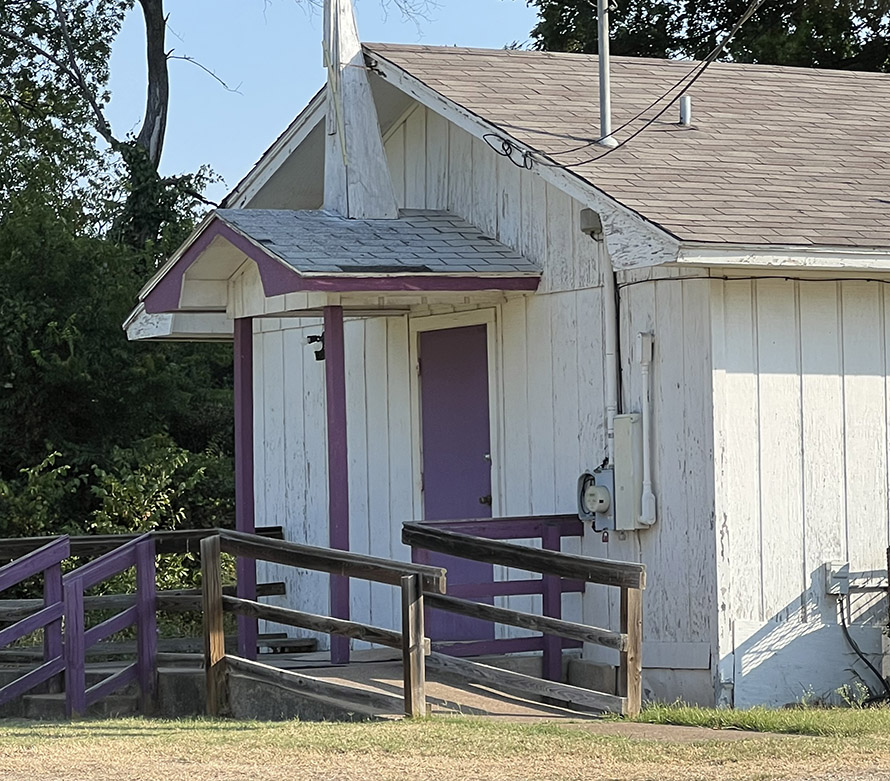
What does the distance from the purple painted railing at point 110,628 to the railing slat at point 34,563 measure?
392mm

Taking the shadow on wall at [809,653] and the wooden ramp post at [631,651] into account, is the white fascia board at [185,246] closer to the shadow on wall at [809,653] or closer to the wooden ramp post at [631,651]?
the wooden ramp post at [631,651]

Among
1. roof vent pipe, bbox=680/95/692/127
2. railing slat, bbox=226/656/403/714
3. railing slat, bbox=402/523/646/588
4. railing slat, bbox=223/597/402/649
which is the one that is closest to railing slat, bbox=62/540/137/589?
railing slat, bbox=223/597/402/649

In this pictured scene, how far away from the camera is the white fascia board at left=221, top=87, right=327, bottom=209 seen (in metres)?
13.5

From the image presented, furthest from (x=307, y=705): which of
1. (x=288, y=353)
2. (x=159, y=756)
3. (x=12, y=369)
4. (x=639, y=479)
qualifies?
(x=12, y=369)

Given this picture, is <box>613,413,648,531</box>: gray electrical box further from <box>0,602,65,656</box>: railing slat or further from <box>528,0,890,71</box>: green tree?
<box>528,0,890,71</box>: green tree

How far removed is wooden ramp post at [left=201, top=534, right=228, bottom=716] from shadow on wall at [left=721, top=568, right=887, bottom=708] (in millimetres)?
3242

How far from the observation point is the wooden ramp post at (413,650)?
9.22 m

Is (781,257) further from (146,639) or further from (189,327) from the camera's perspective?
(189,327)

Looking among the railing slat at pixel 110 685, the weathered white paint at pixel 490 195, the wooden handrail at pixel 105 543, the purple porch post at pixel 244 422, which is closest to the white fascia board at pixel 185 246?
the purple porch post at pixel 244 422

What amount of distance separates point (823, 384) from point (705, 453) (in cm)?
102

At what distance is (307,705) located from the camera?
9852 millimetres

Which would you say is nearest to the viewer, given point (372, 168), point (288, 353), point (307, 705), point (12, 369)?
point (307, 705)

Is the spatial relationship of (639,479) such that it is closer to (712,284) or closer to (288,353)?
(712,284)

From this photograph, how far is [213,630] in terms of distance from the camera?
34.2 feet
